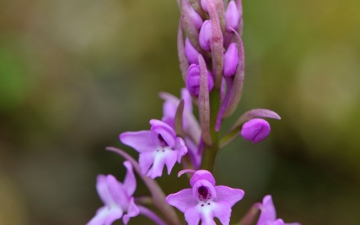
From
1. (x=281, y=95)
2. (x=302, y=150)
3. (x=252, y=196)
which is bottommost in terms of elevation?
(x=252, y=196)

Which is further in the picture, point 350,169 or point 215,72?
point 350,169

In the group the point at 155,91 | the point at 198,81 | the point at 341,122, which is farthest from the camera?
the point at 155,91

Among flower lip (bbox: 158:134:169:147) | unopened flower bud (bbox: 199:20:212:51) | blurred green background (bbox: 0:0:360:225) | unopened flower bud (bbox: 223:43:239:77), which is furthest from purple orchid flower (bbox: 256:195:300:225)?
blurred green background (bbox: 0:0:360:225)

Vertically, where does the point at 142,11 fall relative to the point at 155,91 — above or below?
above

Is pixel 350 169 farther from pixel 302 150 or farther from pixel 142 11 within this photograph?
pixel 142 11

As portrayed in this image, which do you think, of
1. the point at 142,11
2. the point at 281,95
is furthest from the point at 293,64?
the point at 142,11

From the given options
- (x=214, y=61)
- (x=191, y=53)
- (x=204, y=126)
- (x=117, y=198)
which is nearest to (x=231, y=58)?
(x=214, y=61)
